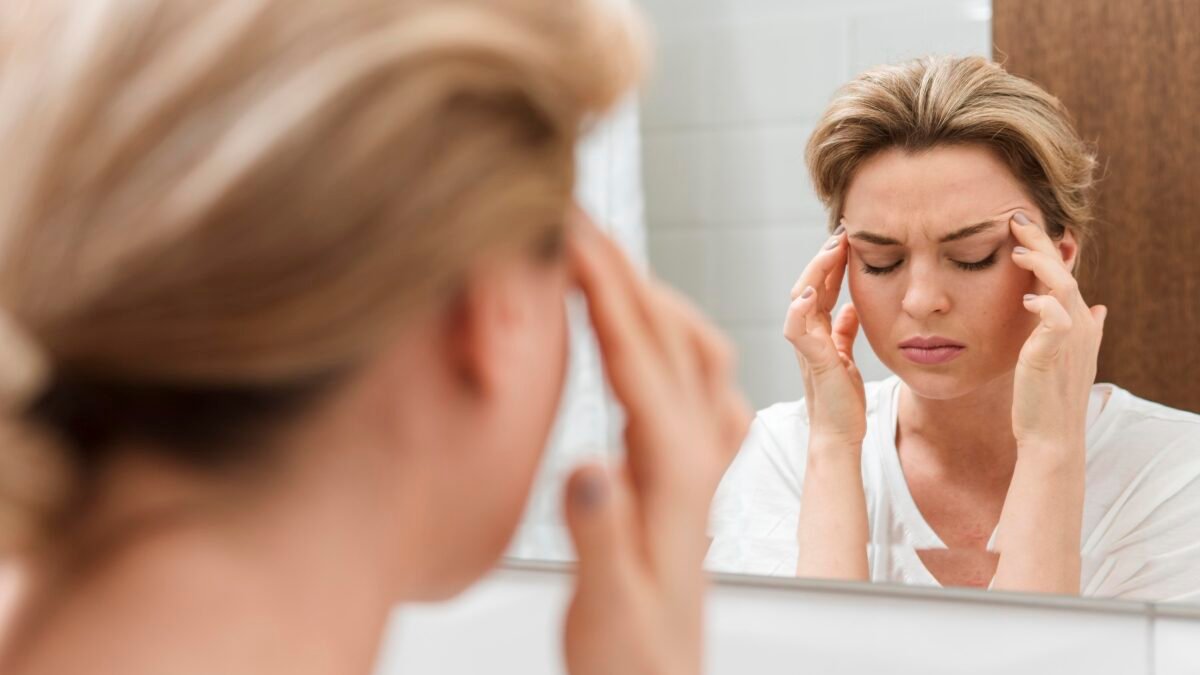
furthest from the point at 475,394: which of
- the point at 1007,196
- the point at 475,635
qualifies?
the point at 475,635

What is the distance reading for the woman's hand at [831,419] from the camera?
77 cm

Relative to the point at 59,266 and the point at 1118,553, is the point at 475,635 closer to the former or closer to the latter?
the point at 1118,553

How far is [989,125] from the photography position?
72 cm

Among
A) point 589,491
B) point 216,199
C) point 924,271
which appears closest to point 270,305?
point 216,199

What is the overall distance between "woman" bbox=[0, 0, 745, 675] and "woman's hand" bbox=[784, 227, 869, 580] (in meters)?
0.39

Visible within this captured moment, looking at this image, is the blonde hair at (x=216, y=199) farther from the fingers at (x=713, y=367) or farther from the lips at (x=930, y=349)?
the lips at (x=930, y=349)

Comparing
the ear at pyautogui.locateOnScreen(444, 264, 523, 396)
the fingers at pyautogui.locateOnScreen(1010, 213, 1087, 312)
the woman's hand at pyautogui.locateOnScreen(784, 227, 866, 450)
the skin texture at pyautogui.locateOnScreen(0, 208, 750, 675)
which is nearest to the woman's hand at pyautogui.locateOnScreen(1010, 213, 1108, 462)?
the fingers at pyautogui.locateOnScreen(1010, 213, 1087, 312)

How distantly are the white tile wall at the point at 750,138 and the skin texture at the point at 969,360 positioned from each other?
3 cm

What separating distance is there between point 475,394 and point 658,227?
46 centimetres

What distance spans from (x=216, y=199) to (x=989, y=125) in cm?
52

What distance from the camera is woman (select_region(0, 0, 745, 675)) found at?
32 centimetres

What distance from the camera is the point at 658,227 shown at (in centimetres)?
84

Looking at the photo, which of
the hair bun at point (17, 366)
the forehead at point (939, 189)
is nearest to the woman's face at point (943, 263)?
the forehead at point (939, 189)

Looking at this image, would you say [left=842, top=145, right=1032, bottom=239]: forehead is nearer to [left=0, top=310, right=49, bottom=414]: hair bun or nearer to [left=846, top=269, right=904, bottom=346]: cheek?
[left=846, top=269, right=904, bottom=346]: cheek
